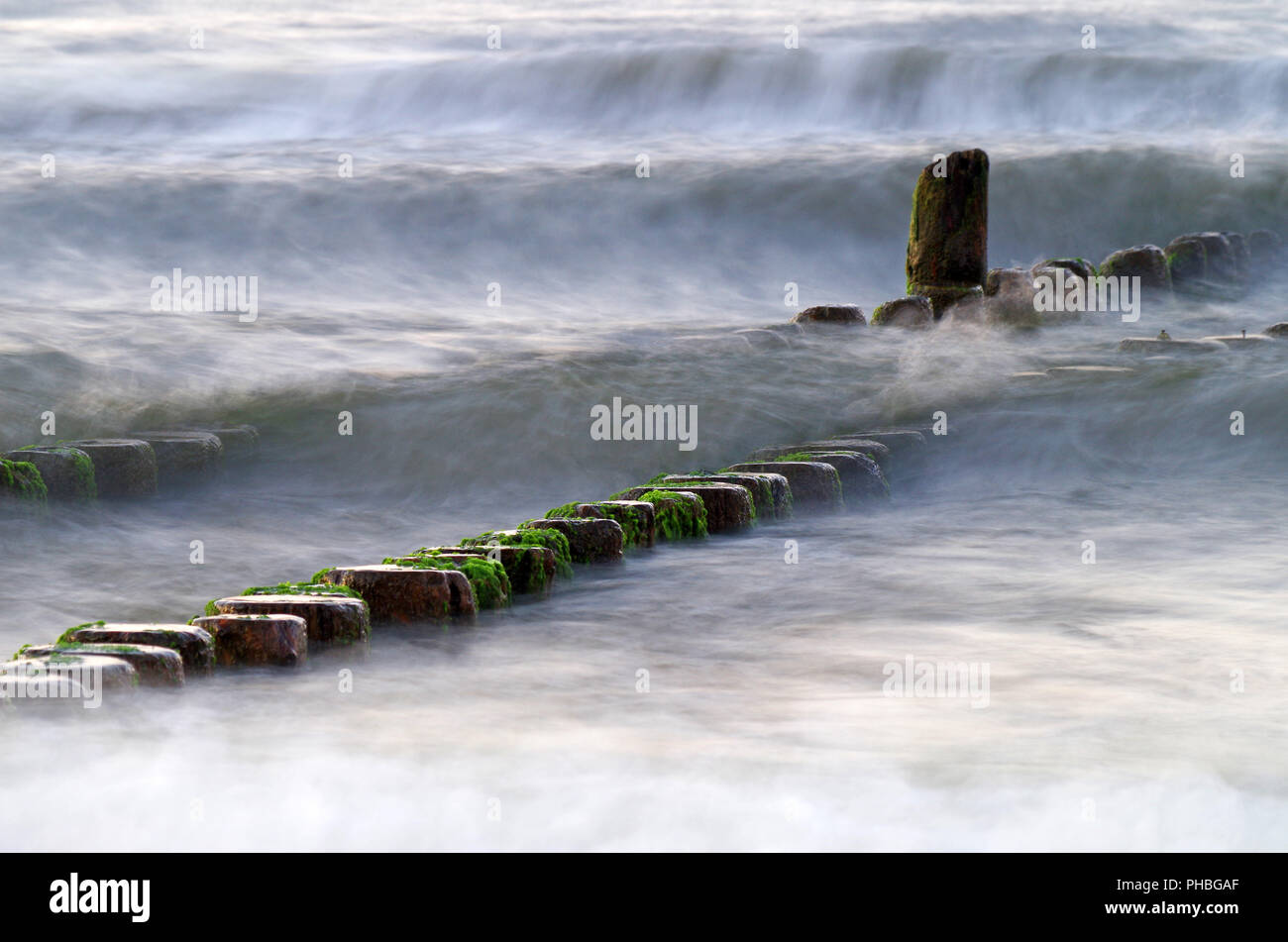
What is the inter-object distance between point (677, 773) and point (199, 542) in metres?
6.28

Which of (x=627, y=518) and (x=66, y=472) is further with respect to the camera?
(x=66, y=472)

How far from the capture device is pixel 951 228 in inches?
731

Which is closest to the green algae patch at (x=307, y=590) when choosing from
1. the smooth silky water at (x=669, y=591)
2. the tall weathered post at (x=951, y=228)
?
the smooth silky water at (x=669, y=591)

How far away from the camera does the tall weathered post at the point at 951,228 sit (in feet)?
60.2

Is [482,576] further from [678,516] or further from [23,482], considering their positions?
[23,482]

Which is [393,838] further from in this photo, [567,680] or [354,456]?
[354,456]

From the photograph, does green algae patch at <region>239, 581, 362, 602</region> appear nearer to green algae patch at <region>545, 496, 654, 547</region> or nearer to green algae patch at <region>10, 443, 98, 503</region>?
green algae patch at <region>545, 496, 654, 547</region>

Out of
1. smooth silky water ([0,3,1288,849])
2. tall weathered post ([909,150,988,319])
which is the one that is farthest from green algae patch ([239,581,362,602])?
tall weathered post ([909,150,988,319])

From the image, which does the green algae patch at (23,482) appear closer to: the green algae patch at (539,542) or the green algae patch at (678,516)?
the green algae patch at (539,542)

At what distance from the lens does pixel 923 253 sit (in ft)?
62.1

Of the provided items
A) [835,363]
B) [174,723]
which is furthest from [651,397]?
[174,723]

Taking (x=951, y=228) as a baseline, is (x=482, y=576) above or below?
below

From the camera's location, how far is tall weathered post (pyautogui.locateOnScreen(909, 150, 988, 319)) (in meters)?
18.4

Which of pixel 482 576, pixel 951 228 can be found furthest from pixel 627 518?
pixel 951 228
